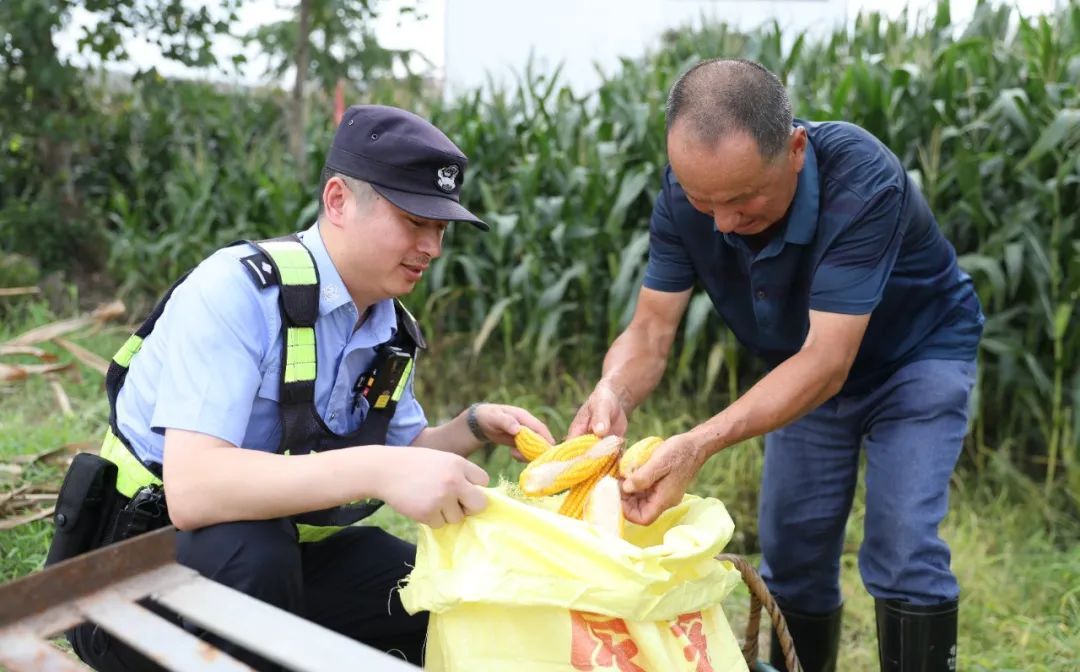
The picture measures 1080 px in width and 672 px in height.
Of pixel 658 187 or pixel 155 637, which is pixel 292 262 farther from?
pixel 658 187

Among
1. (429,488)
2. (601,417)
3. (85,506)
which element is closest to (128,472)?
(85,506)

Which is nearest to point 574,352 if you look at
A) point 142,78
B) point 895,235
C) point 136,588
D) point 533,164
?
point 533,164

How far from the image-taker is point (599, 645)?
1.67 meters

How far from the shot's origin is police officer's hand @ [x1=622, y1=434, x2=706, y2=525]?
1.92m

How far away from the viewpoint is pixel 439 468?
5.53 feet

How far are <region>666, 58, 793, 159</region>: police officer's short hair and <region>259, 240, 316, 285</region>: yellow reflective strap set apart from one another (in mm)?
816

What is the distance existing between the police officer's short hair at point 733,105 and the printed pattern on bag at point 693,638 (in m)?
0.95

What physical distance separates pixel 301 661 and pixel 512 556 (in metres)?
0.50

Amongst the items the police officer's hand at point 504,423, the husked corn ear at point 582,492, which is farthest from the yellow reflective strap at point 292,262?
the husked corn ear at point 582,492

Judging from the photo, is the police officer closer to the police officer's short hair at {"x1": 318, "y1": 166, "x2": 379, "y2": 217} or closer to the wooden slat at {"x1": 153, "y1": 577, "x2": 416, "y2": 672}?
the police officer's short hair at {"x1": 318, "y1": 166, "x2": 379, "y2": 217}

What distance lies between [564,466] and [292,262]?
2.14 feet

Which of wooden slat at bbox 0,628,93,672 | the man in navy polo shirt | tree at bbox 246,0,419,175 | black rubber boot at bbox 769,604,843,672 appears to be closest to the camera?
wooden slat at bbox 0,628,93,672

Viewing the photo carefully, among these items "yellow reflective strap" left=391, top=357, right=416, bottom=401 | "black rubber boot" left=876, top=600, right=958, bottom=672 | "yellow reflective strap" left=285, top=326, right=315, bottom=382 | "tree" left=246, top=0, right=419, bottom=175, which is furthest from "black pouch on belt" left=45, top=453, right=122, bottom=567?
"tree" left=246, top=0, right=419, bottom=175

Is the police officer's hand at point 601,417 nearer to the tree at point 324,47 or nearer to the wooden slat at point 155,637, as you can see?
the wooden slat at point 155,637
